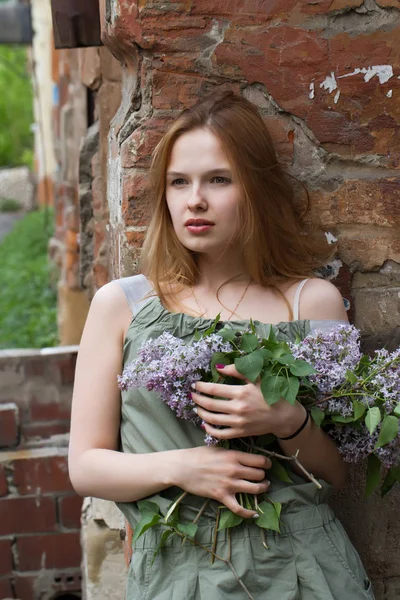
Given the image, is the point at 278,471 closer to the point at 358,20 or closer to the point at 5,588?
the point at 358,20

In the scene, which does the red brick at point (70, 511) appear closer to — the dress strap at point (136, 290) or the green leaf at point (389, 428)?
the dress strap at point (136, 290)

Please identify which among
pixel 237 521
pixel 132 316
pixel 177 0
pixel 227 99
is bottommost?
pixel 237 521

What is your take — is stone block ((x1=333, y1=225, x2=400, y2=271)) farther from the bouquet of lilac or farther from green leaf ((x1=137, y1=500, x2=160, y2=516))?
green leaf ((x1=137, y1=500, x2=160, y2=516))

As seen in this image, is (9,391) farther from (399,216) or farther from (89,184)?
(399,216)

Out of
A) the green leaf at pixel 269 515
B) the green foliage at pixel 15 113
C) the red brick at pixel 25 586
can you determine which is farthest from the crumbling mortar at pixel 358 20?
the green foliage at pixel 15 113

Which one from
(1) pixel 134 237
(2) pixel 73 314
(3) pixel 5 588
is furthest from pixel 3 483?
(2) pixel 73 314

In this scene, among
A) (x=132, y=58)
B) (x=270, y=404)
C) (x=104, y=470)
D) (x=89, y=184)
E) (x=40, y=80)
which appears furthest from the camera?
(x=40, y=80)

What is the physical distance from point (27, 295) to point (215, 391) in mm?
8007

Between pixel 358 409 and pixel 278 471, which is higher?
pixel 358 409

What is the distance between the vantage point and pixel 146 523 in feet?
6.59

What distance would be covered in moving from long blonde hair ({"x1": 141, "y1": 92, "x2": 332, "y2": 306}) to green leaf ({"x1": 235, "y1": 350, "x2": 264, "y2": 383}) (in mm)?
435

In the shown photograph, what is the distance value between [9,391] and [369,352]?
1.94m

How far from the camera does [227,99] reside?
7.62 ft

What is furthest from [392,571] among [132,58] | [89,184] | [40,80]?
[40,80]
